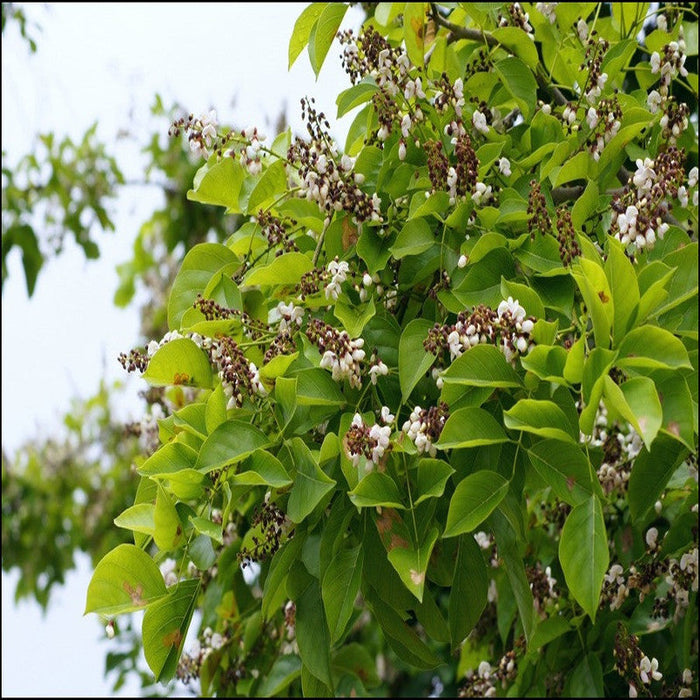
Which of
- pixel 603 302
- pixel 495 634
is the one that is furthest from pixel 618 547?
pixel 603 302

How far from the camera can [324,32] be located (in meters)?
1.11

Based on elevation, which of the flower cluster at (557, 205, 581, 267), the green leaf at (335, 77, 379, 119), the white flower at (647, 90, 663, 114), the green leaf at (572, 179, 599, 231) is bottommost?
the flower cluster at (557, 205, 581, 267)

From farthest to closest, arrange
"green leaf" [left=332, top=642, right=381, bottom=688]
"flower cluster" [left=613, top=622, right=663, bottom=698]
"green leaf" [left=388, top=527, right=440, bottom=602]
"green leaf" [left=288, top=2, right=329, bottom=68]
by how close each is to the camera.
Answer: "green leaf" [left=332, top=642, right=381, bottom=688]
"green leaf" [left=288, top=2, right=329, bottom=68]
"flower cluster" [left=613, top=622, right=663, bottom=698]
"green leaf" [left=388, top=527, right=440, bottom=602]

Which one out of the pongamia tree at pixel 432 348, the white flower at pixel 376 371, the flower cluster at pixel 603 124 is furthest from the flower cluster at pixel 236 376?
the flower cluster at pixel 603 124

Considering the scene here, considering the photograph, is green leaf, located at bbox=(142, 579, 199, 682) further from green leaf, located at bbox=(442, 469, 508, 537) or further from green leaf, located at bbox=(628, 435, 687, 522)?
green leaf, located at bbox=(628, 435, 687, 522)

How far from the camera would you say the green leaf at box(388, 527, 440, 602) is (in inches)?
32.3

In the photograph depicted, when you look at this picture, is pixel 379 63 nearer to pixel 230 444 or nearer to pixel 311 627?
pixel 230 444

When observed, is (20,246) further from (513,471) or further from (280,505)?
(513,471)

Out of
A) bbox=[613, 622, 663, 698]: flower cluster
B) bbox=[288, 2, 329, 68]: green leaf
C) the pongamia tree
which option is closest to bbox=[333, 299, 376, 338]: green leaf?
the pongamia tree

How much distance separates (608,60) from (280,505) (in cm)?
64

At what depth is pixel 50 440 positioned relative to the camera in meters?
3.55

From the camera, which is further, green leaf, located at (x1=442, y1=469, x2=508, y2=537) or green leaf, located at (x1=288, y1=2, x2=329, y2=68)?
green leaf, located at (x1=288, y1=2, x2=329, y2=68)

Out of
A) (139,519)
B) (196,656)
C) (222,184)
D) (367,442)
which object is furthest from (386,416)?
(196,656)

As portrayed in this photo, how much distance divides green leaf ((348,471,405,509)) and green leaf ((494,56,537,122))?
0.50 meters
